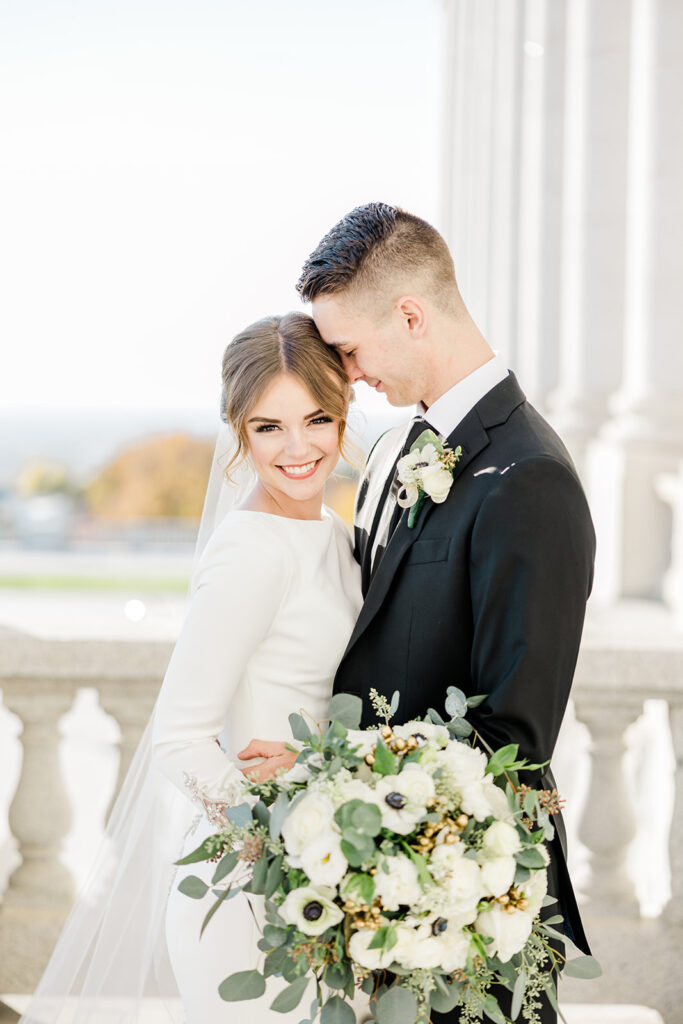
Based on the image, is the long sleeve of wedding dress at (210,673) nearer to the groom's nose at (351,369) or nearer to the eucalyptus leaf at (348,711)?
the eucalyptus leaf at (348,711)

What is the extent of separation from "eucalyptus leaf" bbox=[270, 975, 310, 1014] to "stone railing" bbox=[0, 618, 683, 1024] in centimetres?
166

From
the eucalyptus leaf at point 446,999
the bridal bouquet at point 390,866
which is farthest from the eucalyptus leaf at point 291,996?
the eucalyptus leaf at point 446,999

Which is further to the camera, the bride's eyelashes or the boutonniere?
the bride's eyelashes

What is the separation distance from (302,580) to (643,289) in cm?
508

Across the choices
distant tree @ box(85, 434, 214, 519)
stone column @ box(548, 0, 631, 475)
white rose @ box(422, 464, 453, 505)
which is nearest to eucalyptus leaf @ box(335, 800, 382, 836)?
white rose @ box(422, 464, 453, 505)

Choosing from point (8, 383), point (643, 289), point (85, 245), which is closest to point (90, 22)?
point (85, 245)

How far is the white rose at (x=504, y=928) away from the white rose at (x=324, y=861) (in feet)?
1.06

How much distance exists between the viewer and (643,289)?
680 centimetres

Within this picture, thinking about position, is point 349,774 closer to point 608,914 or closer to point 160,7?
point 608,914

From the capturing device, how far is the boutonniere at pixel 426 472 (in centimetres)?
231

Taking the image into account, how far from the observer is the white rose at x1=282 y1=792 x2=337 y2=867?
180 centimetres

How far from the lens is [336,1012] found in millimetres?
1911

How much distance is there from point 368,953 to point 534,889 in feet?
1.20

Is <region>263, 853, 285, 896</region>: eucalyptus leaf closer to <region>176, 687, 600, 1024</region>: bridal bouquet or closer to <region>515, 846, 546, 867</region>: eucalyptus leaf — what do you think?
<region>176, 687, 600, 1024</region>: bridal bouquet
